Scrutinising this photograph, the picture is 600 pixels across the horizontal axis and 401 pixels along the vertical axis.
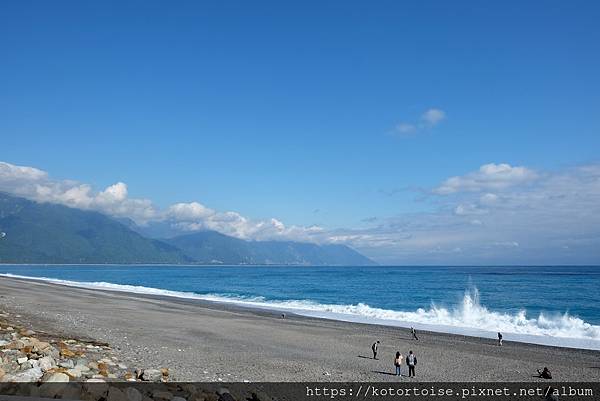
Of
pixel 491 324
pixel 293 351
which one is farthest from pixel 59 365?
pixel 491 324

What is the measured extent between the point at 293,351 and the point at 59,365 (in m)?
12.9

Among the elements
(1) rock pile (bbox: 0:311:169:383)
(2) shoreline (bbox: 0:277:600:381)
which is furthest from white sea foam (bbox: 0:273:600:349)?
(1) rock pile (bbox: 0:311:169:383)

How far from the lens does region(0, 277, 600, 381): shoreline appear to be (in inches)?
733

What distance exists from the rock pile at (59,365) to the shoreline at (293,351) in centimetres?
151

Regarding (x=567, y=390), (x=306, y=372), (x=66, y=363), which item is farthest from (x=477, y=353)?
(x=66, y=363)

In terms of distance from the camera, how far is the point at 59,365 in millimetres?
13109

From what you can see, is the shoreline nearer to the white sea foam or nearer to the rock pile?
the rock pile

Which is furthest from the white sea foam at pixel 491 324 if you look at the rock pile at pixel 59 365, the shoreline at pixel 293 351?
the rock pile at pixel 59 365

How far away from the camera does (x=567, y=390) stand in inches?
702

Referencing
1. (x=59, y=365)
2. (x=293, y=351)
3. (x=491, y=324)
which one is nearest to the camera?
(x=59, y=365)

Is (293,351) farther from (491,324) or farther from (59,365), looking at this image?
(491,324)

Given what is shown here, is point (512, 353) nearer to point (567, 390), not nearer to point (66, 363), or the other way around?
point (567, 390)

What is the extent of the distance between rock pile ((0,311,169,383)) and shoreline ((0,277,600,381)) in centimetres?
151

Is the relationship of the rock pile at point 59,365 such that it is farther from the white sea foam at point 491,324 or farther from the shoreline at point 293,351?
the white sea foam at point 491,324
